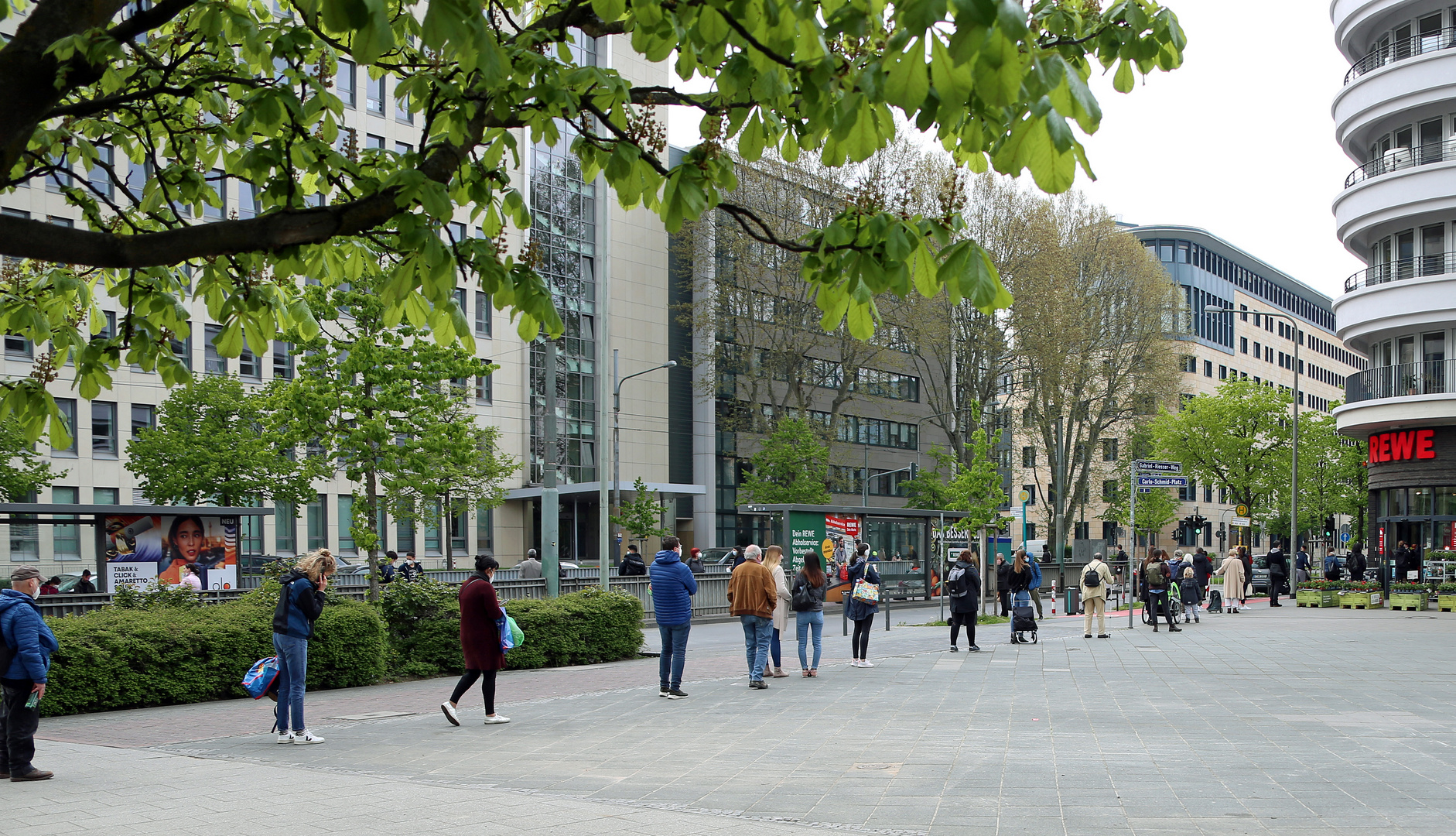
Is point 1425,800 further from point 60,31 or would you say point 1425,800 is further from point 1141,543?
point 1141,543

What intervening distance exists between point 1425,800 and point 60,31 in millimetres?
8243

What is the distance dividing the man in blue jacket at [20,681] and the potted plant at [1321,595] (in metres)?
36.0

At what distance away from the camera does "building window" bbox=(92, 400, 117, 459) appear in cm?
4725

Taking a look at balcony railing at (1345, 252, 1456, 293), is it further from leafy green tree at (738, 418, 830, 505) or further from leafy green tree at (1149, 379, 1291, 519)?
leafy green tree at (1149, 379, 1291, 519)

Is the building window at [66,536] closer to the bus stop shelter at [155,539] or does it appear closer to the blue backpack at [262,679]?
the bus stop shelter at [155,539]

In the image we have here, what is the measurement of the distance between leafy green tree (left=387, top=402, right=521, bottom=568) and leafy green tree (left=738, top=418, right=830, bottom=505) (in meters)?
10.1

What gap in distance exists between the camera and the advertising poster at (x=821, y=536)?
3119 cm

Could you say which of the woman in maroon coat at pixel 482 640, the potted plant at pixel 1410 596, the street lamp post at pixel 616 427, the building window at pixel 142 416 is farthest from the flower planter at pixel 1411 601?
the building window at pixel 142 416

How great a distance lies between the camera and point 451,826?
7.06 meters

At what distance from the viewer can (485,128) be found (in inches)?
219

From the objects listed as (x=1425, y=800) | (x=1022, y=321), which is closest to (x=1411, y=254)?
(x=1022, y=321)

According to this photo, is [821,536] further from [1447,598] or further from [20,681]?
[20,681]

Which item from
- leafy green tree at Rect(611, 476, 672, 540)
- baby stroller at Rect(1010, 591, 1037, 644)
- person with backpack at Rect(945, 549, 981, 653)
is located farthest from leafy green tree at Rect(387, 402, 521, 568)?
baby stroller at Rect(1010, 591, 1037, 644)

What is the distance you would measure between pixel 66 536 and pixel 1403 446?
45.0 m
